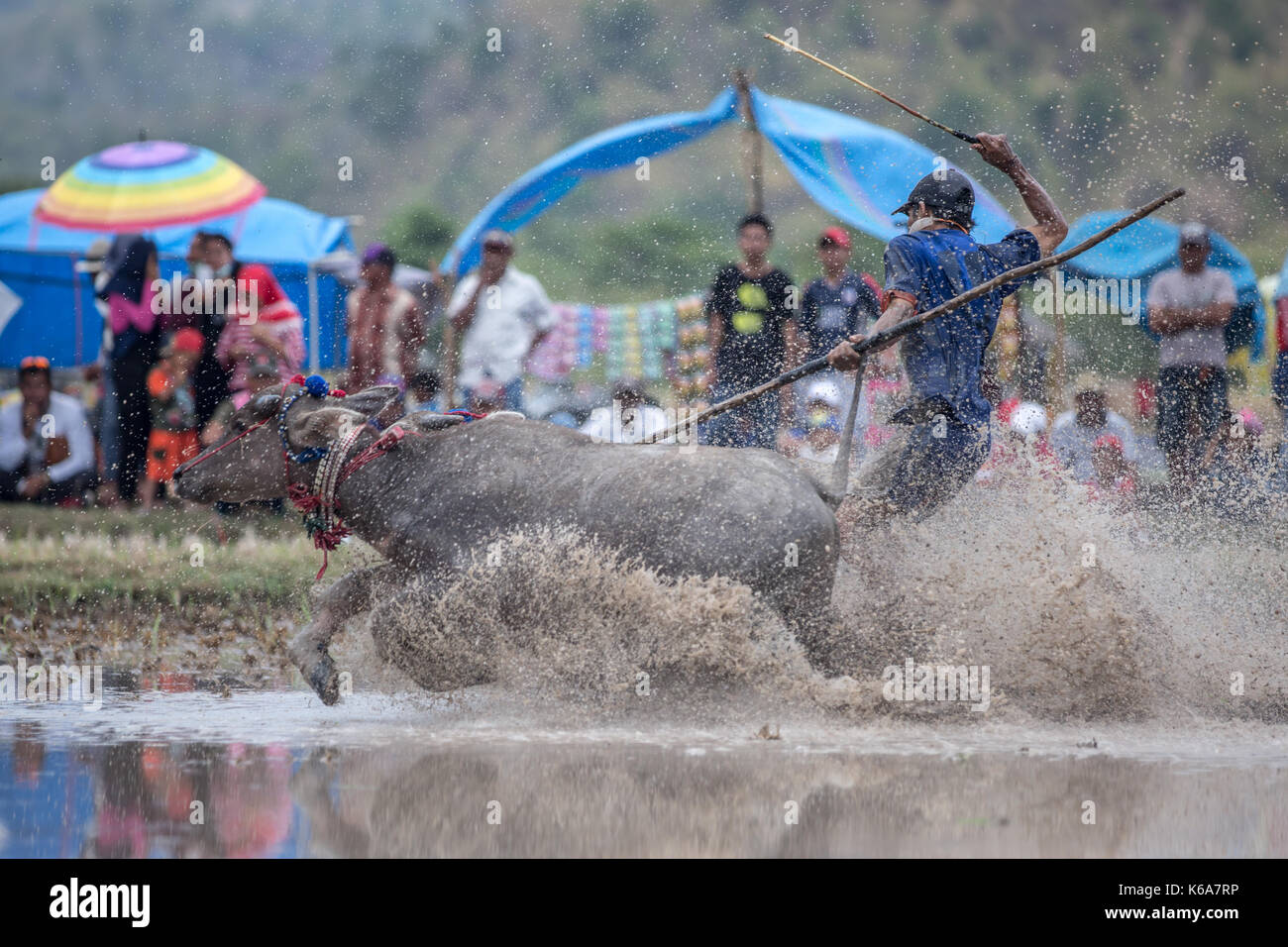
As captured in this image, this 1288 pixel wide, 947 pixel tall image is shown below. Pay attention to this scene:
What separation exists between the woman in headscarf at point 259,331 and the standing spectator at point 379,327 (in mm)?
479

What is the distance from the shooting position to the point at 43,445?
1319cm

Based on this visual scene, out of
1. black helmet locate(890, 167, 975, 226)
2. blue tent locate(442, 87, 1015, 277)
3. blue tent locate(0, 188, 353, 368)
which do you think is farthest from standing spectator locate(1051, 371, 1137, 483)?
blue tent locate(0, 188, 353, 368)

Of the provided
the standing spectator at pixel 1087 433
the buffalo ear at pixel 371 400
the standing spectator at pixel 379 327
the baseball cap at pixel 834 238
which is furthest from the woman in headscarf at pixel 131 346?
the standing spectator at pixel 1087 433

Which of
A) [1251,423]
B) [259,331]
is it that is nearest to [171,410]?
[259,331]

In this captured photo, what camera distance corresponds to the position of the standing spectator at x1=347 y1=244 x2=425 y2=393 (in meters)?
12.2

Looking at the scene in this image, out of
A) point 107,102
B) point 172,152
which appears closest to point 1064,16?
point 107,102

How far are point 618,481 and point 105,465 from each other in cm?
741

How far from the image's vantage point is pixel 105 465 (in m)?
13.0

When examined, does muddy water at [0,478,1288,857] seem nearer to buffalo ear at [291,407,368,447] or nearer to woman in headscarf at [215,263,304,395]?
buffalo ear at [291,407,368,447]

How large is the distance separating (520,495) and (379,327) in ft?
18.6

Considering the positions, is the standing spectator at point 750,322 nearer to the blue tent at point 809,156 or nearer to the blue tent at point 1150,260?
the blue tent at point 809,156

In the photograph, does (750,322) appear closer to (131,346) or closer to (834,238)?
(834,238)

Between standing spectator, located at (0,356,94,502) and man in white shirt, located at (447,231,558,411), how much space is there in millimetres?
3217
